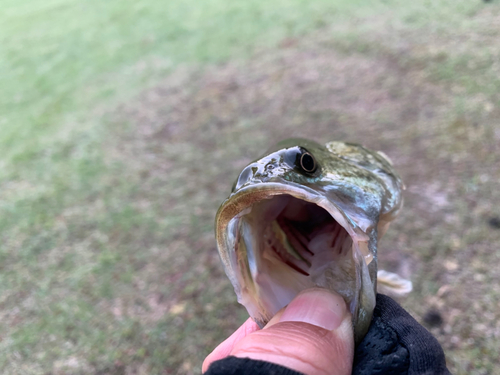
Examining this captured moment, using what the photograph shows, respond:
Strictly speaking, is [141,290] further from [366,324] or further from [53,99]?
[53,99]

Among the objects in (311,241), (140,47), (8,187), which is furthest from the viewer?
(140,47)

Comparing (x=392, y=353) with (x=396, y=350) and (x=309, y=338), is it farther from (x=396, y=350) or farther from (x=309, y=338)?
(x=309, y=338)

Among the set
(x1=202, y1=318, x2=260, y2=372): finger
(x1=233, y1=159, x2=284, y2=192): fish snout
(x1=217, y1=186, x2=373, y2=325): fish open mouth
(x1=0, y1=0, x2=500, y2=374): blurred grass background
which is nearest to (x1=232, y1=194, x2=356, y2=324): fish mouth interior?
(x1=217, y1=186, x2=373, y2=325): fish open mouth

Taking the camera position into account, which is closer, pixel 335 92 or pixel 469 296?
pixel 469 296

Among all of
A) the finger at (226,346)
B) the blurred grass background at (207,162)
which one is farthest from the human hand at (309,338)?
the blurred grass background at (207,162)

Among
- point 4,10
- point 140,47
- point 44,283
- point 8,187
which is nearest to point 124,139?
point 8,187

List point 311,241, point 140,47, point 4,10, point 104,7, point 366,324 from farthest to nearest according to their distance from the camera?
point 4,10 → point 104,7 → point 140,47 → point 311,241 → point 366,324

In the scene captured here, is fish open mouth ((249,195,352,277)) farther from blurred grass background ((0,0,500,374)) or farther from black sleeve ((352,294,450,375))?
blurred grass background ((0,0,500,374))
